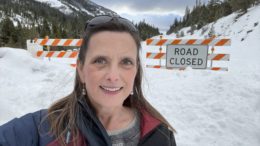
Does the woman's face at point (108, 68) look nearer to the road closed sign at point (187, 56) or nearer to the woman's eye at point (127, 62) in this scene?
the woman's eye at point (127, 62)

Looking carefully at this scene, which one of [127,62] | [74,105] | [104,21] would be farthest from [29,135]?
[104,21]

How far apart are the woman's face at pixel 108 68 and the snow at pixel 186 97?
4.84ft

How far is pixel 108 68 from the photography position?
165cm

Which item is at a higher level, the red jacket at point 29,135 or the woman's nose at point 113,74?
the woman's nose at point 113,74

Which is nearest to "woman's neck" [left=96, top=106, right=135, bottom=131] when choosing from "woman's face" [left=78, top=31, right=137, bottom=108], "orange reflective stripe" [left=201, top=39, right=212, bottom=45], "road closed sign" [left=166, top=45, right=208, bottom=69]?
"woman's face" [left=78, top=31, right=137, bottom=108]

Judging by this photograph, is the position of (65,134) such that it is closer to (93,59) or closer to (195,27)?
(93,59)

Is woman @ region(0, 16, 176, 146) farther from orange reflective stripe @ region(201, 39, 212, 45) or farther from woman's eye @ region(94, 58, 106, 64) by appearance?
orange reflective stripe @ region(201, 39, 212, 45)

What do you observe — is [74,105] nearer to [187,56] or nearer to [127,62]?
[127,62]

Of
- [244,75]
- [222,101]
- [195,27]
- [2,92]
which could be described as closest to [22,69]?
[2,92]

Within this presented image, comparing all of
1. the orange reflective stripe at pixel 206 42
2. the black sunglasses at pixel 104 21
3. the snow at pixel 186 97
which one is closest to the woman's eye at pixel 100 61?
the black sunglasses at pixel 104 21

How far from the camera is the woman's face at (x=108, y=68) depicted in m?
1.63

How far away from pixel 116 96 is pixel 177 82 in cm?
473

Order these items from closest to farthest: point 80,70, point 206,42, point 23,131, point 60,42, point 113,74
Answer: point 23,131 < point 113,74 < point 80,70 < point 206,42 < point 60,42

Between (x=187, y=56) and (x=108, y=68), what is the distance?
634 cm
